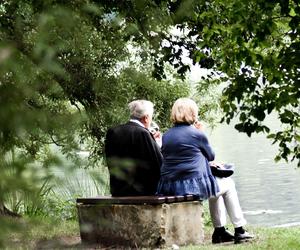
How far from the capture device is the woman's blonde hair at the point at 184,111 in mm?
7262

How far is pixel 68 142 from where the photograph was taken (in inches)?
56.3

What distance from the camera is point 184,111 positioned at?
7.28 metres

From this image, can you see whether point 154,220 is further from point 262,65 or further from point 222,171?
point 262,65

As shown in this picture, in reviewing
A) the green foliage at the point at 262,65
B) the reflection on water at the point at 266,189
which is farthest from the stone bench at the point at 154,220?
the reflection on water at the point at 266,189

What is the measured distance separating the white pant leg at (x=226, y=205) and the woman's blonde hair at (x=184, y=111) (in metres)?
0.75

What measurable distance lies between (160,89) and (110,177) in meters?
11.4

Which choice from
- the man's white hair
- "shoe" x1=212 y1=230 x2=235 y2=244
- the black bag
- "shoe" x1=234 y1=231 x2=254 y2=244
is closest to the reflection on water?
the black bag

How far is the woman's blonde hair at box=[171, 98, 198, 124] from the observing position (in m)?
7.26

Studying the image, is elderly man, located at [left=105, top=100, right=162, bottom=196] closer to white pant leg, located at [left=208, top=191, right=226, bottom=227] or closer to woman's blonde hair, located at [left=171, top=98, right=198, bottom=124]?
woman's blonde hair, located at [left=171, top=98, right=198, bottom=124]

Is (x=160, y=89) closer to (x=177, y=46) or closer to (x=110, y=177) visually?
(x=177, y=46)

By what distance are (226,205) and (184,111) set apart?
1139 mm

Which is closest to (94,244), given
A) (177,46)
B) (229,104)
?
(229,104)

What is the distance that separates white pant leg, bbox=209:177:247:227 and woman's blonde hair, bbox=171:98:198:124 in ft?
2.46

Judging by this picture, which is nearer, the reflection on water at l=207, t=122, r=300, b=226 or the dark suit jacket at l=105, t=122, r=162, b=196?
the dark suit jacket at l=105, t=122, r=162, b=196
